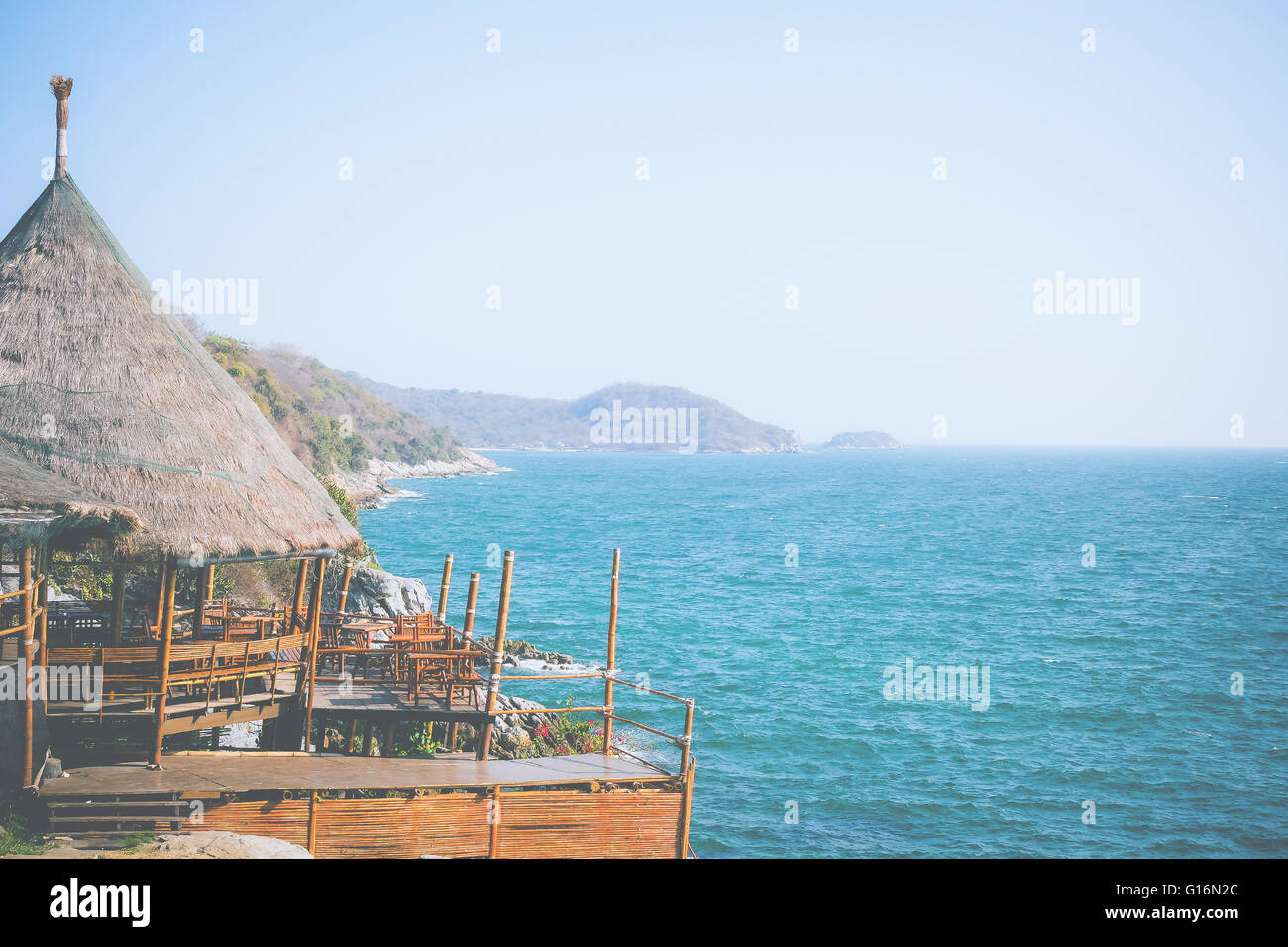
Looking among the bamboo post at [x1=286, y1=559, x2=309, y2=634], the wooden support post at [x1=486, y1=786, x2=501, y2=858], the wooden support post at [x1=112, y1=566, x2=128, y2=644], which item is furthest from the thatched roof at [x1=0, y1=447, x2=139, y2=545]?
the wooden support post at [x1=486, y1=786, x2=501, y2=858]

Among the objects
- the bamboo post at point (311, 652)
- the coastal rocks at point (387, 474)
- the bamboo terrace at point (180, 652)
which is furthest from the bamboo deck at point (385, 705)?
the coastal rocks at point (387, 474)

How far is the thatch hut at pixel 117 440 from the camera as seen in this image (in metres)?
12.6

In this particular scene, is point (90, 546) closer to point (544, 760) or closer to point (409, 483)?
point (544, 760)

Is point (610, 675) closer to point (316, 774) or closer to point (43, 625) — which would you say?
point (316, 774)

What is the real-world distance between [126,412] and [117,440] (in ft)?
1.87

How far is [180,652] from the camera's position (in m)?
13.4

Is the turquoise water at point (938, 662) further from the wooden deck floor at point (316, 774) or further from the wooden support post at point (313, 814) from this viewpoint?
the wooden support post at point (313, 814)

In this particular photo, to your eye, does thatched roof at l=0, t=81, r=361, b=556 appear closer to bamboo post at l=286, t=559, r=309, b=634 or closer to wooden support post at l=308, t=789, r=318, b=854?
bamboo post at l=286, t=559, r=309, b=634

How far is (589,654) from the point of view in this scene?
3519cm

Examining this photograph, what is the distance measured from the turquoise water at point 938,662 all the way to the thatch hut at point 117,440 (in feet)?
36.6

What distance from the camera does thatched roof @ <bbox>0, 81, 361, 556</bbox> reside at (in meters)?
13.2
